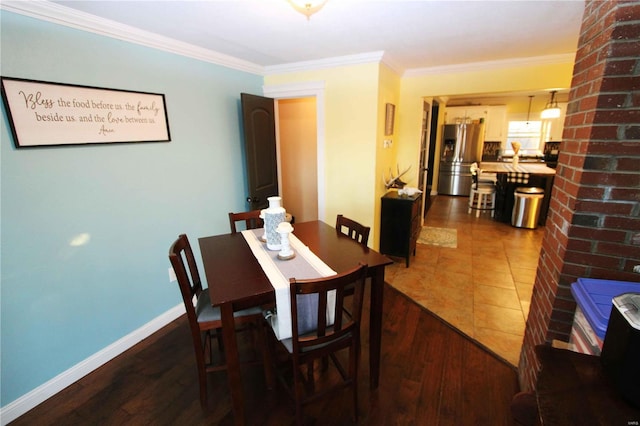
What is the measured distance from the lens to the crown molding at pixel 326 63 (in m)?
2.78

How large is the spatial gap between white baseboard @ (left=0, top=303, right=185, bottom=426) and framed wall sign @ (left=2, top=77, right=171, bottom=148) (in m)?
1.43

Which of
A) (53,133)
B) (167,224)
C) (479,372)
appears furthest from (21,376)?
(479,372)

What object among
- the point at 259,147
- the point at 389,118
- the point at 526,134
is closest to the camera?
the point at 259,147

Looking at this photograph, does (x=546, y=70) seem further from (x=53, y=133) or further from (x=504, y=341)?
(x=53, y=133)

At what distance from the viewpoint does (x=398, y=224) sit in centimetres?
341

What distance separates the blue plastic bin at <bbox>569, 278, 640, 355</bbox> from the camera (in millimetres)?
1104

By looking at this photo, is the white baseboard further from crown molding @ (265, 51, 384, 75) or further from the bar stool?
the bar stool

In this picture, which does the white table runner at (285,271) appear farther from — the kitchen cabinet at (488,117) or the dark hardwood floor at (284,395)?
the kitchen cabinet at (488,117)

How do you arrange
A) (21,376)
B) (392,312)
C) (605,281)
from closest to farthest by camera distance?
1. (605,281)
2. (21,376)
3. (392,312)

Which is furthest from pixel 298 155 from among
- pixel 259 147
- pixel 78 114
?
pixel 78 114

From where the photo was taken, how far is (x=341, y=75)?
9.82 ft

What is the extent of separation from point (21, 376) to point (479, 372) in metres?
2.81

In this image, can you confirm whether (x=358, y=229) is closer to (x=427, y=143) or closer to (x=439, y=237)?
(x=439, y=237)

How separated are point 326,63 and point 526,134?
Answer: 6.67 meters
